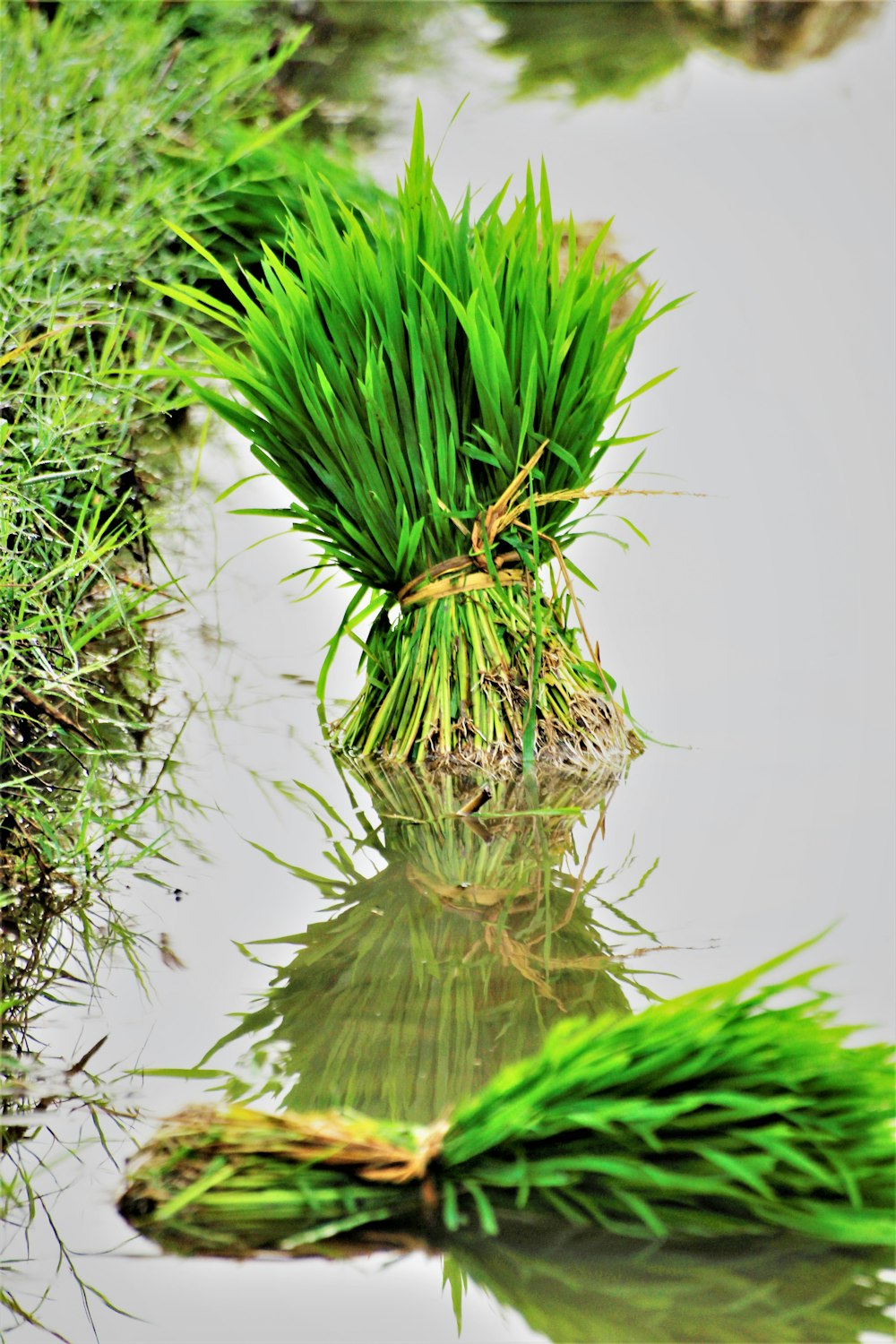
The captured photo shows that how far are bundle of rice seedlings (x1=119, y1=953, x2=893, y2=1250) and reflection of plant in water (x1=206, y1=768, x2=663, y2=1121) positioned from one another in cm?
4

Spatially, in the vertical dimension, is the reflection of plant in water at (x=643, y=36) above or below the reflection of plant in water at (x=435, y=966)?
above

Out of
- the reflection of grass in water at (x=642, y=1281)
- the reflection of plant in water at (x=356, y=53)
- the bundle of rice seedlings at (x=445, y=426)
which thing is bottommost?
the reflection of grass in water at (x=642, y=1281)

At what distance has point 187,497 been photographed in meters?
1.23

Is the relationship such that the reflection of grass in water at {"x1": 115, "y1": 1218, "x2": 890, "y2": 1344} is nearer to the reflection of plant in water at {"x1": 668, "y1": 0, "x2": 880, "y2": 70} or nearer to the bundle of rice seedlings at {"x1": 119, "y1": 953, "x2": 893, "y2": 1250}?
the bundle of rice seedlings at {"x1": 119, "y1": 953, "x2": 893, "y2": 1250}

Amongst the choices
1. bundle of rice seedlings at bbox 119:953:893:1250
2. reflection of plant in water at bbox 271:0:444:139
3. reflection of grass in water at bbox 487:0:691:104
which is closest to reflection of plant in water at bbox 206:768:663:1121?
bundle of rice seedlings at bbox 119:953:893:1250

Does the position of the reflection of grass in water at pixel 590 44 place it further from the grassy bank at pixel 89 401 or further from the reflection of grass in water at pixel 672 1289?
the reflection of grass in water at pixel 672 1289

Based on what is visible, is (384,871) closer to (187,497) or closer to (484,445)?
(484,445)

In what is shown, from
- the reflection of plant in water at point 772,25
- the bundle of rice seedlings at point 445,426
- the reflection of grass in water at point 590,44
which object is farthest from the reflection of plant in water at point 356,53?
the bundle of rice seedlings at point 445,426

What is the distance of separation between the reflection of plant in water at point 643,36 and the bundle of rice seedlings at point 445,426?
50.5 inches

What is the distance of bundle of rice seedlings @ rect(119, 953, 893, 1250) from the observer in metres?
0.32

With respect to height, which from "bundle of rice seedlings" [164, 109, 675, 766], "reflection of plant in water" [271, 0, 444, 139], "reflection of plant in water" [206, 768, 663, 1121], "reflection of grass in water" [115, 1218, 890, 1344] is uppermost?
"reflection of plant in water" [271, 0, 444, 139]

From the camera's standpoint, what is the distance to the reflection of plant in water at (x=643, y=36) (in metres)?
1.95

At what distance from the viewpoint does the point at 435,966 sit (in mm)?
484

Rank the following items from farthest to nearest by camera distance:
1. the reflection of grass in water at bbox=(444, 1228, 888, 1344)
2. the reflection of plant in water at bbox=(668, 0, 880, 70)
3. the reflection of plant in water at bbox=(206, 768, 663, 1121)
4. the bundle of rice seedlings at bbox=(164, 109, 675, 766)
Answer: the reflection of plant in water at bbox=(668, 0, 880, 70) < the bundle of rice seedlings at bbox=(164, 109, 675, 766) < the reflection of plant in water at bbox=(206, 768, 663, 1121) < the reflection of grass in water at bbox=(444, 1228, 888, 1344)
